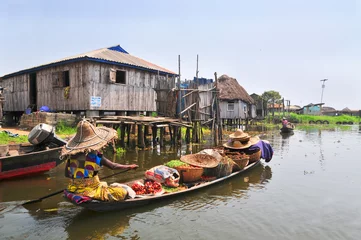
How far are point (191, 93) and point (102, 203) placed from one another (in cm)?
1111

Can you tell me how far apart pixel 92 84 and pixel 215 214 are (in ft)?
37.0

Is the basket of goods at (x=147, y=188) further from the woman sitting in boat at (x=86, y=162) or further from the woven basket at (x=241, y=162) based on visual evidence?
the woven basket at (x=241, y=162)

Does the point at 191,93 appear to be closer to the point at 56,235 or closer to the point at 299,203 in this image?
the point at 299,203

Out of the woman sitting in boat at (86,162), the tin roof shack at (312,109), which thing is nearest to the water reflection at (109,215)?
the woman sitting in boat at (86,162)

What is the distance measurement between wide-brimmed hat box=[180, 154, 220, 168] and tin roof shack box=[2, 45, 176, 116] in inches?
298

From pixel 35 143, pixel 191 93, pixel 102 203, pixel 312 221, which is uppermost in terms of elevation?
pixel 191 93

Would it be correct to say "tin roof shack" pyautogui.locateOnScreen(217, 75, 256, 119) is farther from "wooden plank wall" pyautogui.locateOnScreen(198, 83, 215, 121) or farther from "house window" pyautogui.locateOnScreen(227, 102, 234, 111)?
"wooden plank wall" pyautogui.locateOnScreen(198, 83, 215, 121)

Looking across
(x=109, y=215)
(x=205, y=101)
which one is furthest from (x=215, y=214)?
(x=205, y=101)

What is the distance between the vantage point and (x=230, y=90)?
1280 inches

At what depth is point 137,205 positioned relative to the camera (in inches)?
256

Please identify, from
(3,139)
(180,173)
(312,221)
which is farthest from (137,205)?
(3,139)

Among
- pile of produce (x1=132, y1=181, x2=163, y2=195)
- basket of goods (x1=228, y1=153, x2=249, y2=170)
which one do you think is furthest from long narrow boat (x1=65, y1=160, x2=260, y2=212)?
basket of goods (x1=228, y1=153, x2=249, y2=170)

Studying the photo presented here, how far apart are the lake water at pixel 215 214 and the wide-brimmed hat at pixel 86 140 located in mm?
1538

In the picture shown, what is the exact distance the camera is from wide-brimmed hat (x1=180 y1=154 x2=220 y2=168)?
8.72 meters
